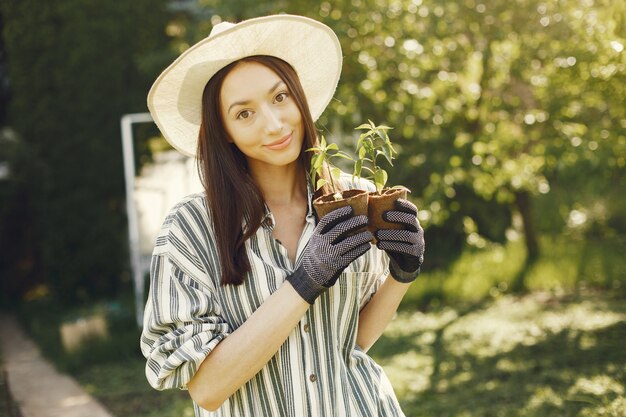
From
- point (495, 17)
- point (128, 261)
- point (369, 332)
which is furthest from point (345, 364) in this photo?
point (128, 261)

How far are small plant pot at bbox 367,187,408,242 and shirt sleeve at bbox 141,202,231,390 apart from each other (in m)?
0.38

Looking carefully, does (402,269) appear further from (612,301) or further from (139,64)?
(139,64)

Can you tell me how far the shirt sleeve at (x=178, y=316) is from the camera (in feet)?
5.31

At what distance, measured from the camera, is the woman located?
164 cm

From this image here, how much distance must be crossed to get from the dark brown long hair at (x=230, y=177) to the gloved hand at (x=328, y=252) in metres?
0.17

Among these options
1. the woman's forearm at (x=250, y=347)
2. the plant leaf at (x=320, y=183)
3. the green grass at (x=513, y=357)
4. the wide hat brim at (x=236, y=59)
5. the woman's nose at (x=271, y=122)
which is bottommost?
the green grass at (x=513, y=357)

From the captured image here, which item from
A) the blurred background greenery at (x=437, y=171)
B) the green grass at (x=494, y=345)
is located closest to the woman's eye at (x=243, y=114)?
the blurred background greenery at (x=437, y=171)

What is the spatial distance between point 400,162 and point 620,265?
2307 mm

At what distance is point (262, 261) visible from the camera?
178cm

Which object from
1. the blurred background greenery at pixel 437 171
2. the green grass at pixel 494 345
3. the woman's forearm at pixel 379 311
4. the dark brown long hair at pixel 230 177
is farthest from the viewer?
the blurred background greenery at pixel 437 171

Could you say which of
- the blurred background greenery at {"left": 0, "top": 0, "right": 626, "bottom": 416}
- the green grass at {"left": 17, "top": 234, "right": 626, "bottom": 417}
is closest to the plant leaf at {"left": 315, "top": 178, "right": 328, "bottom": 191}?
the blurred background greenery at {"left": 0, "top": 0, "right": 626, "bottom": 416}

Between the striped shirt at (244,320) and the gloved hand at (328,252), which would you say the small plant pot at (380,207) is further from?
the striped shirt at (244,320)

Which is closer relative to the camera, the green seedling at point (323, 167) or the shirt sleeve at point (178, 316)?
the shirt sleeve at point (178, 316)

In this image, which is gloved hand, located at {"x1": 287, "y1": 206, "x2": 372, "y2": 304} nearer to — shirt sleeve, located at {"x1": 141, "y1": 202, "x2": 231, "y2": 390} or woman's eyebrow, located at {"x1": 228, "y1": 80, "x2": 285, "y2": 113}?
shirt sleeve, located at {"x1": 141, "y1": 202, "x2": 231, "y2": 390}
